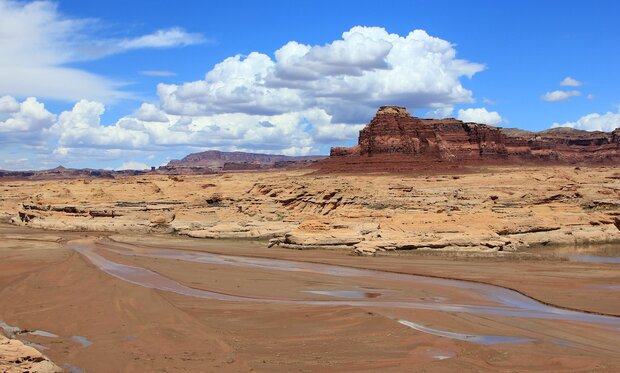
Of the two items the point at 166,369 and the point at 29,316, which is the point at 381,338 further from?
the point at 29,316

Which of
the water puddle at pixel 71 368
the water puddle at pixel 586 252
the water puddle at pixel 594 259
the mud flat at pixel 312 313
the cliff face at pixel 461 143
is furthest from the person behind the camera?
the cliff face at pixel 461 143

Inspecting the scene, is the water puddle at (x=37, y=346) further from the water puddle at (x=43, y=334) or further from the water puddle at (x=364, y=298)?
the water puddle at (x=364, y=298)

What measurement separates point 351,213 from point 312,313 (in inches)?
788

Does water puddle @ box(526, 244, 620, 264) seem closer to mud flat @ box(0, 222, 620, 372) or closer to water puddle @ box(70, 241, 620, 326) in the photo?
mud flat @ box(0, 222, 620, 372)

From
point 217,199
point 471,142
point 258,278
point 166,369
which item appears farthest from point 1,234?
point 471,142

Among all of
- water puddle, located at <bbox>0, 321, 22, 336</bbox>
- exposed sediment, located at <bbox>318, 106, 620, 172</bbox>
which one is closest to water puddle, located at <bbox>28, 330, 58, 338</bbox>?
water puddle, located at <bbox>0, 321, 22, 336</bbox>

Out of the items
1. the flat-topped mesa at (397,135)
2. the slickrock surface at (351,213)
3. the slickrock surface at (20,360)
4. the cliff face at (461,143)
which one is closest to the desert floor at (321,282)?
the slickrock surface at (351,213)

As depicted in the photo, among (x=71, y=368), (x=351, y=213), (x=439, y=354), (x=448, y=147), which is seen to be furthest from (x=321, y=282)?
(x=448, y=147)

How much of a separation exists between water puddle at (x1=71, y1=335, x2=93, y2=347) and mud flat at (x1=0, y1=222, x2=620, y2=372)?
0.07ft

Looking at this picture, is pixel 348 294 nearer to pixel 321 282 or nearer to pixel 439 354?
pixel 321 282

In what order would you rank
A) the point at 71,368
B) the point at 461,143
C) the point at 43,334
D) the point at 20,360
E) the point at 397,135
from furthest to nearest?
1. the point at 461,143
2. the point at 397,135
3. the point at 43,334
4. the point at 71,368
5. the point at 20,360

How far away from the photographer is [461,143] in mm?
122875

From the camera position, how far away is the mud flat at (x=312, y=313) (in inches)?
378

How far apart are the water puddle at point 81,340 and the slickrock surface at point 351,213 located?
53.9 ft
